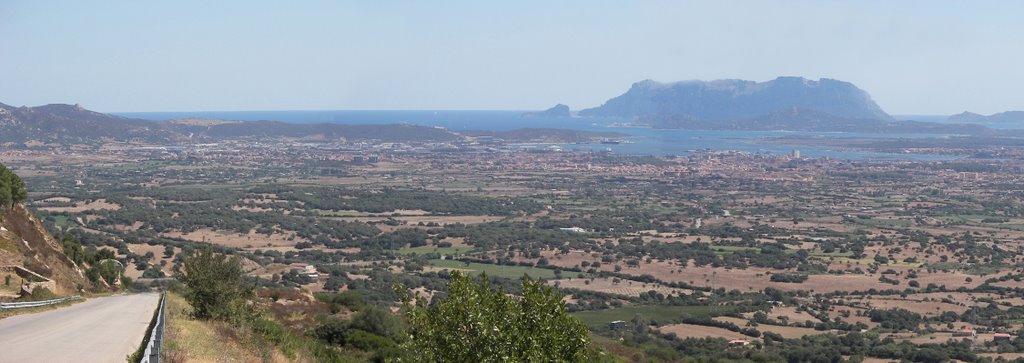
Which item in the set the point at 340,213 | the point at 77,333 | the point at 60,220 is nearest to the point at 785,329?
the point at 77,333

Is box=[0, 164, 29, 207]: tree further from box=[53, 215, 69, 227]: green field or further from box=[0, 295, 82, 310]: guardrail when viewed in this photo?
box=[53, 215, 69, 227]: green field

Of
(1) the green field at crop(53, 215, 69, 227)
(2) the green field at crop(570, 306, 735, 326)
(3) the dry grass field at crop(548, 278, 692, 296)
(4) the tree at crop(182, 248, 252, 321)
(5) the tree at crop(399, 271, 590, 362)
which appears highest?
(5) the tree at crop(399, 271, 590, 362)

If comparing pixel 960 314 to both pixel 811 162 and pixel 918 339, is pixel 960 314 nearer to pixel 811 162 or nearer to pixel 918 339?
pixel 918 339

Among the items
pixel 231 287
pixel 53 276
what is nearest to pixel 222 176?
pixel 53 276

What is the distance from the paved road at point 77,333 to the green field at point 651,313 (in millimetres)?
27138

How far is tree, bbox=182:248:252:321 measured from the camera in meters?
18.1

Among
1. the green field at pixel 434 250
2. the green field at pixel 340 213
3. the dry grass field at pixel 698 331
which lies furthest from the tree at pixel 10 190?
the green field at pixel 340 213

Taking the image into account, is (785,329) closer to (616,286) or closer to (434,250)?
(616,286)

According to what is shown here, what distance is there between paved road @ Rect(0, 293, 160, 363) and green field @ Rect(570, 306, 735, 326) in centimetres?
2714

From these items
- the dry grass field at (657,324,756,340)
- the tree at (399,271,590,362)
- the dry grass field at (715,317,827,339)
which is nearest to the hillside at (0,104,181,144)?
the dry grass field at (657,324,756,340)

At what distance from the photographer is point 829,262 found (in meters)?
64.9

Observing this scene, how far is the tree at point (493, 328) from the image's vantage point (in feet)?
36.6

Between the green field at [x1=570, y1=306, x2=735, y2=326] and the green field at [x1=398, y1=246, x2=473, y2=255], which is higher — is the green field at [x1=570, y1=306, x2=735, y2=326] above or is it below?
above

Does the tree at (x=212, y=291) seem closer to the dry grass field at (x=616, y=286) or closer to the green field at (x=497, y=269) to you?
the dry grass field at (x=616, y=286)
